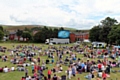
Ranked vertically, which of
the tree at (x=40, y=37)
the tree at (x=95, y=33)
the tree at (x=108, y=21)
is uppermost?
the tree at (x=108, y=21)

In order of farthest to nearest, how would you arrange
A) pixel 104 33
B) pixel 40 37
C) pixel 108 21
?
pixel 40 37
pixel 108 21
pixel 104 33

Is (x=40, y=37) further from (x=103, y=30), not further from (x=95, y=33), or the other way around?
(x=103, y=30)

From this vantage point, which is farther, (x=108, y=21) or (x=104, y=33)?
(x=108, y=21)

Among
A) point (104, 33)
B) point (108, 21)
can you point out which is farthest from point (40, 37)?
point (104, 33)

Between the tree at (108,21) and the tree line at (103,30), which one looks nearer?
the tree line at (103,30)

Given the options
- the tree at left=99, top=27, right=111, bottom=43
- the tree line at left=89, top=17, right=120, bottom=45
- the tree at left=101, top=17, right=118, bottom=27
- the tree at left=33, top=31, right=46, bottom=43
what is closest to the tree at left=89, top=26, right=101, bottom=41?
the tree line at left=89, top=17, right=120, bottom=45

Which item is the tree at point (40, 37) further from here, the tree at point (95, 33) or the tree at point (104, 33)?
the tree at point (104, 33)

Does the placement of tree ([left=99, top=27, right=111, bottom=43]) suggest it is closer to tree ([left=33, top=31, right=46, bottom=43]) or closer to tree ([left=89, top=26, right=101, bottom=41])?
tree ([left=89, top=26, right=101, bottom=41])

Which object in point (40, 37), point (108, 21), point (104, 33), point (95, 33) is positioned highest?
point (108, 21)

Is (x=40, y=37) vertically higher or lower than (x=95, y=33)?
lower

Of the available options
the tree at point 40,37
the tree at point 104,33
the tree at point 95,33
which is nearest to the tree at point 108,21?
the tree at point 95,33

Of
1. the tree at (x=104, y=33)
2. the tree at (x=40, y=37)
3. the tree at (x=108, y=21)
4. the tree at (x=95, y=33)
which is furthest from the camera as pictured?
the tree at (x=40, y=37)

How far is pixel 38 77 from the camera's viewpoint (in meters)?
15.9

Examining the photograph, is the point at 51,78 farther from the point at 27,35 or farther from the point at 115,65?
the point at 27,35
